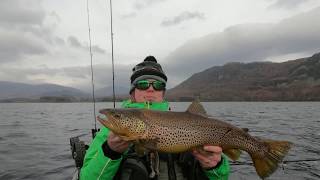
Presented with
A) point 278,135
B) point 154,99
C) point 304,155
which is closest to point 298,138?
point 278,135

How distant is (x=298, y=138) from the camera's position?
27625mm

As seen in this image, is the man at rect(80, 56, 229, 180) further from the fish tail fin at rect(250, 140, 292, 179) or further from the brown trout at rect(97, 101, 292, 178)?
the fish tail fin at rect(250, 140, 292, 179)

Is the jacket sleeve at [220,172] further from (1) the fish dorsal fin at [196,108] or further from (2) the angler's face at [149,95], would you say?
(2) the angler's face at [149,95]

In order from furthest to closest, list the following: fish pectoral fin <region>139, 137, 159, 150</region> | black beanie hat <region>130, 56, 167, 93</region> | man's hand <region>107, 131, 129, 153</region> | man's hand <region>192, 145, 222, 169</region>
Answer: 1. black beanie hat <region>130, 56, 167, 93</region>
2. man's hand <region>192, 145, 222, 169</region>
3. man's hand <region>107, 131, 129, 153</region>
4. fish pectoral fin <region>139, 137, 159, 150</region>

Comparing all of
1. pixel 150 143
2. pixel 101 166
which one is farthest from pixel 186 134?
pixel 101 166

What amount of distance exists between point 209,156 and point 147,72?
1.95 meters

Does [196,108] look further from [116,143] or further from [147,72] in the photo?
[147,72]

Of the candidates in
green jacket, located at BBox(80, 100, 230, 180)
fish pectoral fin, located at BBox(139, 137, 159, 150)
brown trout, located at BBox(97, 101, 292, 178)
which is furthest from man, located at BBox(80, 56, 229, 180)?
fish pectoral fin, located at BBox(139, 137, 159, 150)

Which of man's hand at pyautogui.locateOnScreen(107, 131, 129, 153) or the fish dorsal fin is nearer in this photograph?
man's hand at pyautogui.locateOnScreen(107, 131, 129, 153)

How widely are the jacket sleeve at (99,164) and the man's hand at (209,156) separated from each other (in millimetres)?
1125

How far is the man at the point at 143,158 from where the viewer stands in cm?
475

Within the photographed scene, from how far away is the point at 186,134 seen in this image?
4.38 meters

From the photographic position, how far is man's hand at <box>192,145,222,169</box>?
457 centimetres

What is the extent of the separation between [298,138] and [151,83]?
24.7 m
